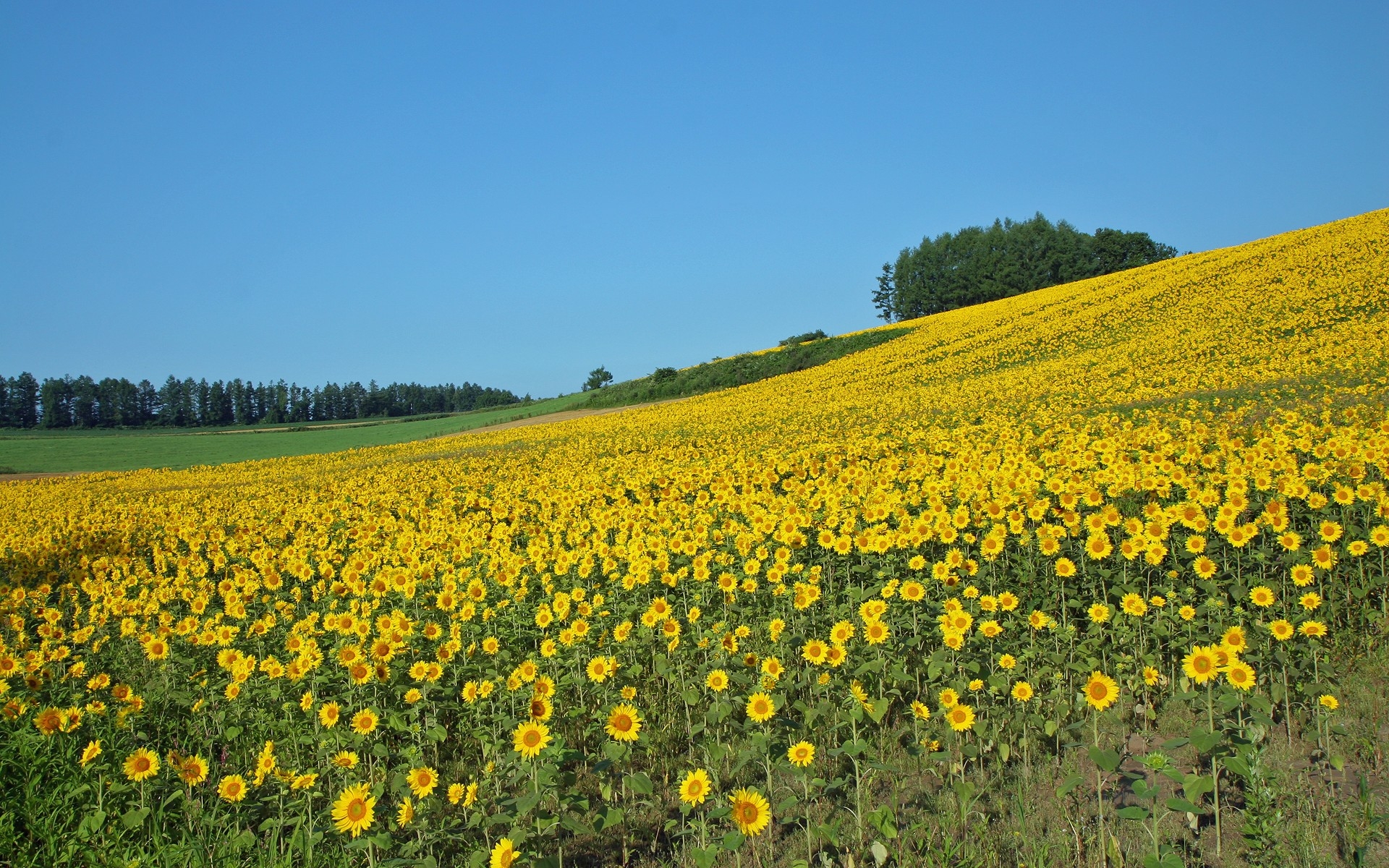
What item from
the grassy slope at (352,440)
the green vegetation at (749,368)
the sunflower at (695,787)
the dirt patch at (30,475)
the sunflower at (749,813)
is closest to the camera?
the sunflower at (749,813)

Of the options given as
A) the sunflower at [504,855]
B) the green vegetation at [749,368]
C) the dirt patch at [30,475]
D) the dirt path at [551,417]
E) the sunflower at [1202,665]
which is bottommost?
the sunflower at [504,855]

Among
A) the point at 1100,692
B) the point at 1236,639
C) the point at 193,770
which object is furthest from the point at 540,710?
the point at 1236,639

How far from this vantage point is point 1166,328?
25250 mm

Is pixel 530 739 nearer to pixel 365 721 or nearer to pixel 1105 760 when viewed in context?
pixel 365 721

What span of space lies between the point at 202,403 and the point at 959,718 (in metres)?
120

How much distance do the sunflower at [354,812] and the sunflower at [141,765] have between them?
109 centimetres

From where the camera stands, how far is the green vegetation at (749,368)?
145 feet

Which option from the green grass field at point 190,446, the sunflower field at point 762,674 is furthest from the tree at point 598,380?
the sunflower field at point 762,674

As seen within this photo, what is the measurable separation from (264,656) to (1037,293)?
5014 centimetres

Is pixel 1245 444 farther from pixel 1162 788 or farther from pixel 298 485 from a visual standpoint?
pixel 298 485

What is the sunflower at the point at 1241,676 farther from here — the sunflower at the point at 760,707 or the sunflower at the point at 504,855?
the sunflower at the point at 504,855

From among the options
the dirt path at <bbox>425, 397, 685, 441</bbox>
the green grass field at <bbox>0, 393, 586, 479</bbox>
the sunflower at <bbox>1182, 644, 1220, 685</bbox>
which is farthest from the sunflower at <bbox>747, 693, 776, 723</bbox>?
the green grass field at <bbox>0, 393, 586, 479</bbox>

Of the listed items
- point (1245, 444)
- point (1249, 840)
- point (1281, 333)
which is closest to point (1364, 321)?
point (1281, 333)

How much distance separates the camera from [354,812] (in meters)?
3.30
